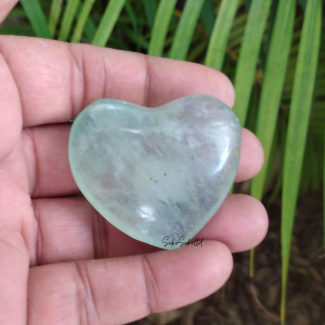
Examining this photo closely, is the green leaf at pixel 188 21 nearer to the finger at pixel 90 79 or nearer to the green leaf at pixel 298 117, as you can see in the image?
the finger at pixel 90 79

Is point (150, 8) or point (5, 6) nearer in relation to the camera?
point (5, 6)

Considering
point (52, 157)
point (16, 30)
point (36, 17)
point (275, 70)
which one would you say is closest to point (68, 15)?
point (36, 17)

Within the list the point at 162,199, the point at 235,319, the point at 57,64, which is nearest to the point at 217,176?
the point at 162,199

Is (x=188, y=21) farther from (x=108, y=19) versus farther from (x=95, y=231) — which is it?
(x=95, y=231)

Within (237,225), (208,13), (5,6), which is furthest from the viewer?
(208,13)

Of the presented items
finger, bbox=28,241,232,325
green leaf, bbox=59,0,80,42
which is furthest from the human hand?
green leaf, bbox=59,0,80,42

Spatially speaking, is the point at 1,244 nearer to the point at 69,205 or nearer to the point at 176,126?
the point at 69,205
